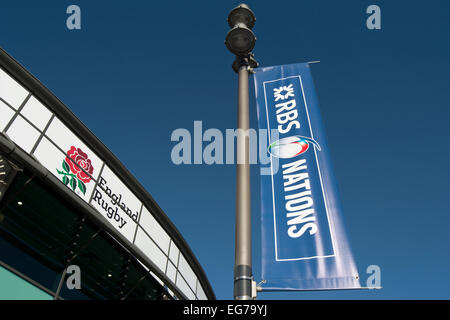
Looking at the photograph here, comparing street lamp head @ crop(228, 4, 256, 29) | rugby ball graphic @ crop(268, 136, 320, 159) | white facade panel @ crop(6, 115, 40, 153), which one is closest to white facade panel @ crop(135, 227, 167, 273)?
white facade panel @ crop(6, 115, 40, 153)

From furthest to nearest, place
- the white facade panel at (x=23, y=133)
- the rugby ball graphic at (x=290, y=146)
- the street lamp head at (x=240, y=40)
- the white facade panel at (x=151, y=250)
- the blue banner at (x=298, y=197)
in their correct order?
the white facade panel at (x=151, y=250), the white facade panel at (x=23, y=133), the rugby ball graphic at (x=290, y=146), the street lamp head at (x=240, y=40), the blue banner at (x=298, y=197)

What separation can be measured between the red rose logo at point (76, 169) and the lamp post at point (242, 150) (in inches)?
321

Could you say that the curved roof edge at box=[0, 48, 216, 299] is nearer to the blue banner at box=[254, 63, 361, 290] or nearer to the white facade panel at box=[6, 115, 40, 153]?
the white facade panel at box=[6, 115, 40, 153]

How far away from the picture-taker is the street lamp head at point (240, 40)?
6.36 m

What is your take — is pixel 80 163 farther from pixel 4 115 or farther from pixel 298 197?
pixel 298 197

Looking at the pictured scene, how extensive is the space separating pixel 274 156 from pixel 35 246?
358 inches

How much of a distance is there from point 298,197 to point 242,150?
62.5 inches

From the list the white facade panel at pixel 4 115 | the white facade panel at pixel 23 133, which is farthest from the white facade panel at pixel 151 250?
the white facade panel at pixel 4 115

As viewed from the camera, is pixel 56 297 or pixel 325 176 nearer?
pixel 325 176

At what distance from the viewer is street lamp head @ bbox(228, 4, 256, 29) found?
6.64 m

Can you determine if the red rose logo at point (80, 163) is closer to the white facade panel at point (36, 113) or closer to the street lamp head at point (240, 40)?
the white facade panel at point (36, 113)
